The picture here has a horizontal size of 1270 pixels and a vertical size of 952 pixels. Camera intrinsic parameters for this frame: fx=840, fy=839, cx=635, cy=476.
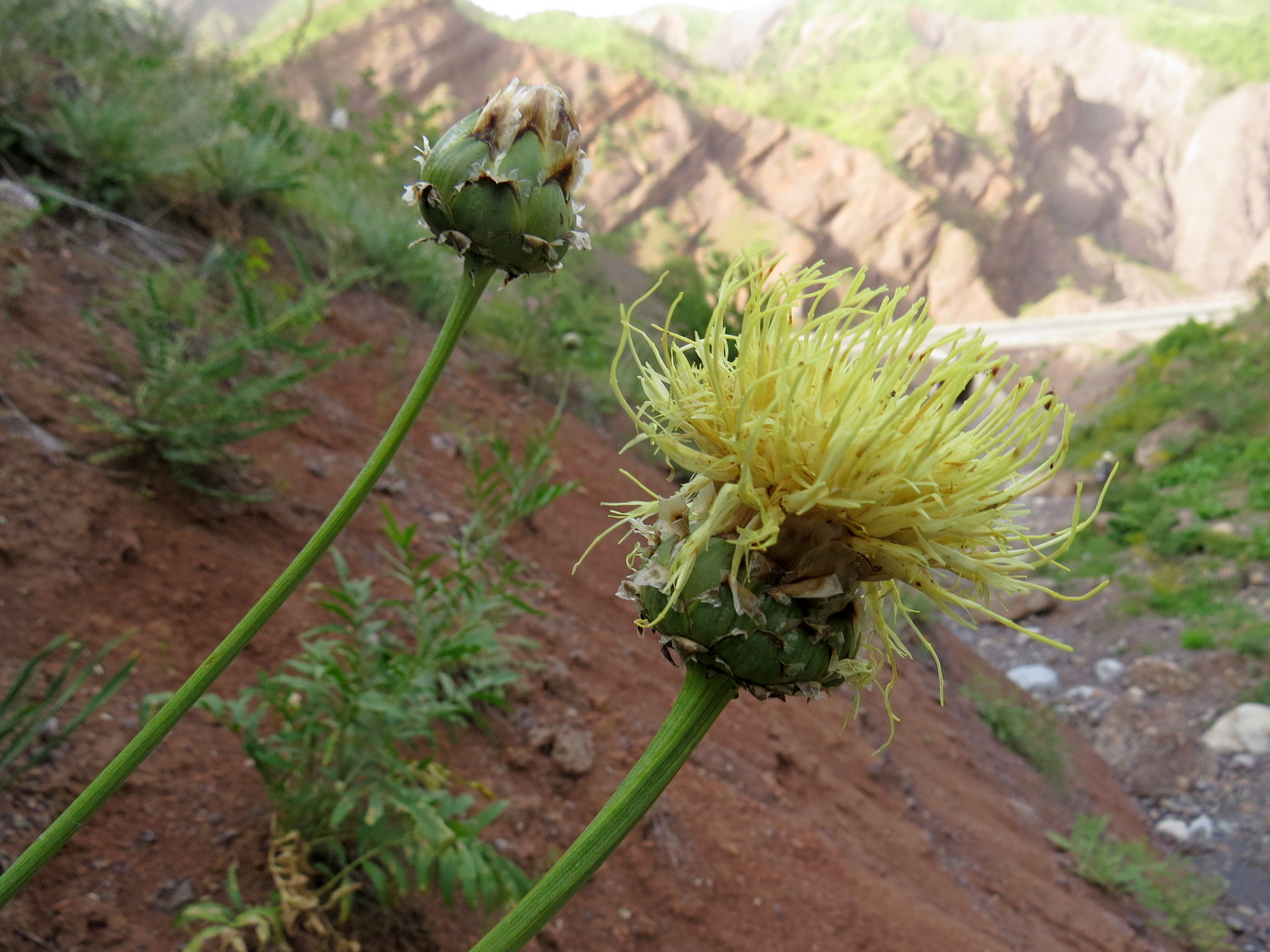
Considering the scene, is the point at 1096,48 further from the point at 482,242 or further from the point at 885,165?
the point at 482,242

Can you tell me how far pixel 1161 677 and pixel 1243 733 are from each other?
1.09 metres

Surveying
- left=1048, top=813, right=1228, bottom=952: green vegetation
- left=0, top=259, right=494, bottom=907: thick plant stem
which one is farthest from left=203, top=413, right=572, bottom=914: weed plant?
left=1048, top=813, right=1228, bottom=952: green vegetation

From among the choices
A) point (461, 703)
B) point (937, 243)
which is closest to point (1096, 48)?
point (937, 243)

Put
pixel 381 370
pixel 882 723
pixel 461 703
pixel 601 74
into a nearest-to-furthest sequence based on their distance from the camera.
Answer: pixel 461 703 → pixel 381 370 → pixel 882 723 → pixel 601 74

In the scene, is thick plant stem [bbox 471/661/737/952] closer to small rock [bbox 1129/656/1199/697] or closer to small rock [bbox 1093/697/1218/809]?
small rock [bbox 1093/697/1218/809]

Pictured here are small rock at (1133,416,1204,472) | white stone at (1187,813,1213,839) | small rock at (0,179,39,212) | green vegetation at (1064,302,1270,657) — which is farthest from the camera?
small rock at (1133,416,1204,472)

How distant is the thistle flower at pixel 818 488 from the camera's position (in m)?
1.04

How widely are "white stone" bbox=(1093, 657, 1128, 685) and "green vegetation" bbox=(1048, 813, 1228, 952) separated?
3765 mm

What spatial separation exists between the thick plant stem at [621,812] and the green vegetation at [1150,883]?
20.1 ft

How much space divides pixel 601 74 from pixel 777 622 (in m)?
41.8

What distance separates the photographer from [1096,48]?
56938 mm

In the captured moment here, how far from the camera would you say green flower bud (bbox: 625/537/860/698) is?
1013 millimetres

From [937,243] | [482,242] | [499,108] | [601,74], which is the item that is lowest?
[482,242]

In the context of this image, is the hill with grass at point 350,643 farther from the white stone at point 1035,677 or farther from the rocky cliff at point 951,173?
the rocky cliff at point 951,173
